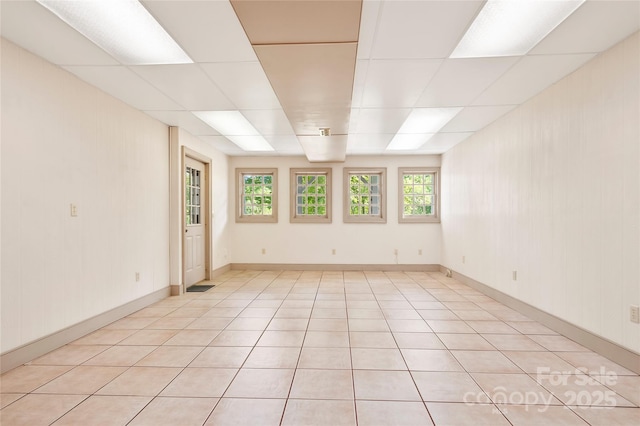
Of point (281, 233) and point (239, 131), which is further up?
point (239, 131)

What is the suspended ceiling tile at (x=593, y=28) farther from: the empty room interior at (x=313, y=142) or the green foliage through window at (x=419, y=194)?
the green foliage through window at (x=419, y=194)

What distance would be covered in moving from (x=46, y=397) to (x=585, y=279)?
4150mm

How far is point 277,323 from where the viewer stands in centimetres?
352

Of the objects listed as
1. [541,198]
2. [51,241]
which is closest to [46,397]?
[51,241]

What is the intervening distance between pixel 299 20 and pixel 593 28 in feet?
6.71

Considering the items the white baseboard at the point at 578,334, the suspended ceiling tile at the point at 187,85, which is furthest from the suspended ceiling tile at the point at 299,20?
the white baseboard at the point at 578,334

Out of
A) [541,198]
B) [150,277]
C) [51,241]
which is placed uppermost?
[541,198]

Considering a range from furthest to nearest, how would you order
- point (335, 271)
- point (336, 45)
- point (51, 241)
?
point (335, 271) → point (51, 241) → point (336, 45)

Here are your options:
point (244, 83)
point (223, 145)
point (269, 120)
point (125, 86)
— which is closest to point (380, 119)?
point (269, 120)

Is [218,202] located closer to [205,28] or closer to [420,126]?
[420,126]

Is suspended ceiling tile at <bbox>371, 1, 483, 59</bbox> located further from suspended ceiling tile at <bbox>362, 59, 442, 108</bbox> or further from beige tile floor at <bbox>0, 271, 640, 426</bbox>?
beige tile floor at <bbox>0, 271, 640, 426</bbox>

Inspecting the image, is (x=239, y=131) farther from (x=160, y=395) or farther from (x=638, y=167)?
(x=638, y=167)

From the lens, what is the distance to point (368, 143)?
19.0 feet

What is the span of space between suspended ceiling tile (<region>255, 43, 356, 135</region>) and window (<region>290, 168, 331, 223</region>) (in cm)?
323
